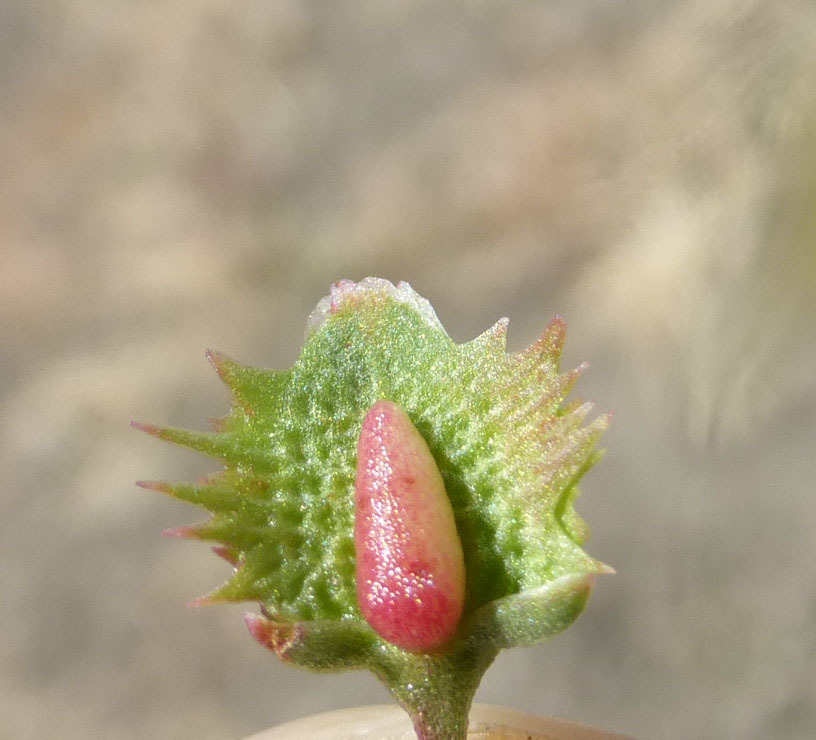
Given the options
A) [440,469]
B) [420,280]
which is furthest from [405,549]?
[420,280]

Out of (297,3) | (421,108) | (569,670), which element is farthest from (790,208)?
(297,3)

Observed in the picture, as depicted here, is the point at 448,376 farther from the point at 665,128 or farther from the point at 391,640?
the point at 665,128

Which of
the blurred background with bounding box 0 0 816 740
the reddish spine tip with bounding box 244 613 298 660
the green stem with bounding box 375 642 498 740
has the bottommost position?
the green stem with bounding box 375 642 498 740

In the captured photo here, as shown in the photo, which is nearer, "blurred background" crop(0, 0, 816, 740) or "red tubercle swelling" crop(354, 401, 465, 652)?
"red tubercle swelling" crop(354, 401, 465, 652)

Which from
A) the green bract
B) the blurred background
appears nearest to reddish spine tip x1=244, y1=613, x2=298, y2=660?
the green bract

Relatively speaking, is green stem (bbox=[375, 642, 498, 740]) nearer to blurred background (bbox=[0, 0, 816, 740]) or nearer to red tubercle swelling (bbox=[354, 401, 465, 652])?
red tubercle swelling (bbox=[354, 401, 465, 652])

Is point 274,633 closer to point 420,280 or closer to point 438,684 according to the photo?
point 438,684
